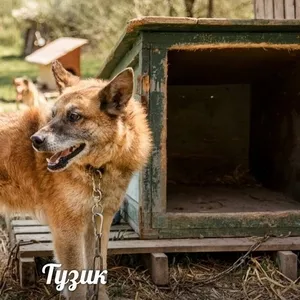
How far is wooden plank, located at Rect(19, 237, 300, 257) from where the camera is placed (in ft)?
13.4

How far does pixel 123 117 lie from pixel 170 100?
3.22 m

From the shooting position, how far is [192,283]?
4027 millimetres

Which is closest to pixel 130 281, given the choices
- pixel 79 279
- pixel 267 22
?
pixel 79 279

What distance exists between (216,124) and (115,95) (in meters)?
3.43

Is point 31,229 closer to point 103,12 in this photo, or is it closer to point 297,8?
point 297,8

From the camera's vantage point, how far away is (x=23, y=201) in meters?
3.71

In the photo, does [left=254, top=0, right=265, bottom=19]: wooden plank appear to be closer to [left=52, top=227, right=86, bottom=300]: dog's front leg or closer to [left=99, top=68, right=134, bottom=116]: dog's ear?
Answer: [left=99, top=68, right=134, bottom=116]: dog's ear

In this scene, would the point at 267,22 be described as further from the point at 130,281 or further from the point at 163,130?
the point at 130,281

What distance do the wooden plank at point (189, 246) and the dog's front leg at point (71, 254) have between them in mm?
463

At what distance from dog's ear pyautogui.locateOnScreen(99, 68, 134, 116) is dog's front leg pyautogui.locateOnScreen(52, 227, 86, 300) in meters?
0.72

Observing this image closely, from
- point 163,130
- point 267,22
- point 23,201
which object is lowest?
point 23,201

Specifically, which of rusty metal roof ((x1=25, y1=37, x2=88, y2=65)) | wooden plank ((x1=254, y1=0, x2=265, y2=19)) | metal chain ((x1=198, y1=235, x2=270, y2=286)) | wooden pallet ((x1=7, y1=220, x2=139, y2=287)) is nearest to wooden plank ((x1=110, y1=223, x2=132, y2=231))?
wooden pallet ((x1=7, y1=220, x2=139, y2=287))

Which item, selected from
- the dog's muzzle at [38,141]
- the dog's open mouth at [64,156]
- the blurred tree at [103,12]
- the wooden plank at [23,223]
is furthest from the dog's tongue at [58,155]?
the blurred tree at [103,12]

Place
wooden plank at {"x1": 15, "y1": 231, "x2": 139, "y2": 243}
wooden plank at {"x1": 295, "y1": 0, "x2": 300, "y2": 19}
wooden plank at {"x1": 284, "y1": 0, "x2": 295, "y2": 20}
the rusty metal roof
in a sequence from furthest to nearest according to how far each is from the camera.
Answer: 1. the rusty metal roof
2. wooden plank at {"x1": 284, "y1": 0, "x2": 295, "y2": 20}
3. wooden plank at {"x1": 295, "y1": 0, "x2": 300, "y2": 19}
4. wooden plank at {"x1": 15, "y1": 231, "x2": 139, "y2": 243}
